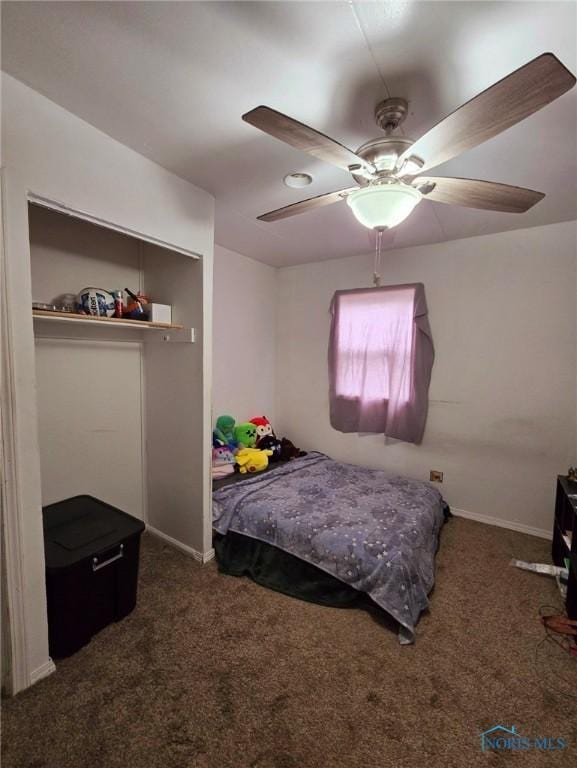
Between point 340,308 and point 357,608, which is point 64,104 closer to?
point 340,308

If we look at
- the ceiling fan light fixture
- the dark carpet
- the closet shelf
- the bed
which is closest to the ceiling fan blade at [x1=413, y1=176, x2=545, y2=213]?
the ceiling fan light fixture

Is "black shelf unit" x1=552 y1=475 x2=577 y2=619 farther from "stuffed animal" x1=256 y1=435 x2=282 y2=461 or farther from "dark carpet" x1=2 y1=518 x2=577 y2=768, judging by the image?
"stuffed animal" x1=256 y1=435 x2=282 y2=461

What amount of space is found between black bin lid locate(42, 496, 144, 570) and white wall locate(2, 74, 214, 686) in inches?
6.2

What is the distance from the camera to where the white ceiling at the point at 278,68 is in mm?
1035

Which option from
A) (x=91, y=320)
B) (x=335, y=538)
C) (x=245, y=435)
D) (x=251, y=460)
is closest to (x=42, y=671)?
(x=335, y=538)

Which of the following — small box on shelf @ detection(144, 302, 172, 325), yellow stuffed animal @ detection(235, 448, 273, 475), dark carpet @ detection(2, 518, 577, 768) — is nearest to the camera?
dark carpet @ detection(2, 518, 577, 768)

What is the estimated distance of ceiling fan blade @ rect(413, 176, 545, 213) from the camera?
134 centimetres

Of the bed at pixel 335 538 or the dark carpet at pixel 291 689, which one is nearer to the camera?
the dark carpet at pixel 291 689

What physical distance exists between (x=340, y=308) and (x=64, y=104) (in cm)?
256

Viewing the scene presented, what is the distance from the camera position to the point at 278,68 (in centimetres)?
122

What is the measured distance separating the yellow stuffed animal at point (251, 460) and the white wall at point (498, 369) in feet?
3.53

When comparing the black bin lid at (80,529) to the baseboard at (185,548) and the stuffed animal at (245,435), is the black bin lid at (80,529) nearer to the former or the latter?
the baseboard at (185,548)

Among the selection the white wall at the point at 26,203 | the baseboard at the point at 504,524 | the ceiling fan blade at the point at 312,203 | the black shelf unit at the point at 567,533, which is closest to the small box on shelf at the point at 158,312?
the white wall at the point at 26,203

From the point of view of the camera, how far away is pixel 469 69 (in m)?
1.21
